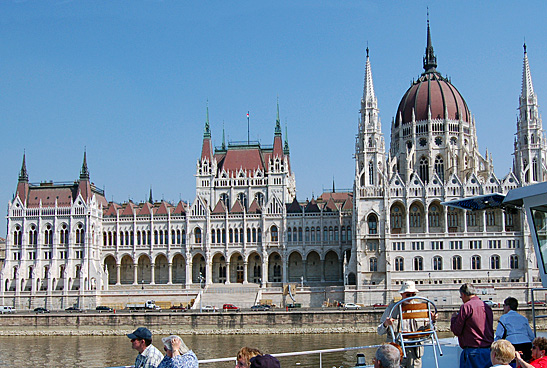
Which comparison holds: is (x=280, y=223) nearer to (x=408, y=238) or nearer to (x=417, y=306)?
(x=408, y=238)

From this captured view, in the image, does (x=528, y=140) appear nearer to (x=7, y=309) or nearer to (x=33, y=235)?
(x=33, y=235)

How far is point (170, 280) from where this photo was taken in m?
90.6

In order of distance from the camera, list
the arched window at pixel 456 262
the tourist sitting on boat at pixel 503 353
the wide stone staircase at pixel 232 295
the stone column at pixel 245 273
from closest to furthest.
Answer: the tourist sitting on boat at pixel 503 353
the arched window at pixel 456 262
the wide stone staircase at pixel 232 295
the stone column at pixel 245 273

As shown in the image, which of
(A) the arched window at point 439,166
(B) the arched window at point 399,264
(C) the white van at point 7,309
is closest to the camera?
(C) the white van at point 7,309

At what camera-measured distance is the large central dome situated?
92250 mm

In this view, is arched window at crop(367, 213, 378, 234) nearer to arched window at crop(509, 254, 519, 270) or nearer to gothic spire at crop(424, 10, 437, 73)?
arched window at crop(509, 254, 519, 270)

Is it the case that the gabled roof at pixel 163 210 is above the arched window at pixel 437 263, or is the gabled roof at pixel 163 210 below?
above

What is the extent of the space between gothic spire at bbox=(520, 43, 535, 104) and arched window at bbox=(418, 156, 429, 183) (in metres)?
14.4

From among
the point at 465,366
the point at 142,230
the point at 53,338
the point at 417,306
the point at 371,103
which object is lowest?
the point at 53,338

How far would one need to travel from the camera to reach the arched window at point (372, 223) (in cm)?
8394

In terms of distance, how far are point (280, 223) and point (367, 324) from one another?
88.4 ft

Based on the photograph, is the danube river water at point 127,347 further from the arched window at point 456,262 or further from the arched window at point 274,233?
the arched window at point 274,233

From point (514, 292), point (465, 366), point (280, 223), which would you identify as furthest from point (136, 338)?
point (280, 223)

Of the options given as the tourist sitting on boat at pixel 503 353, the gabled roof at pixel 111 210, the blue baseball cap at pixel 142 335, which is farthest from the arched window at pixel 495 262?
the tourist sitting on boat at pixel 503 353
